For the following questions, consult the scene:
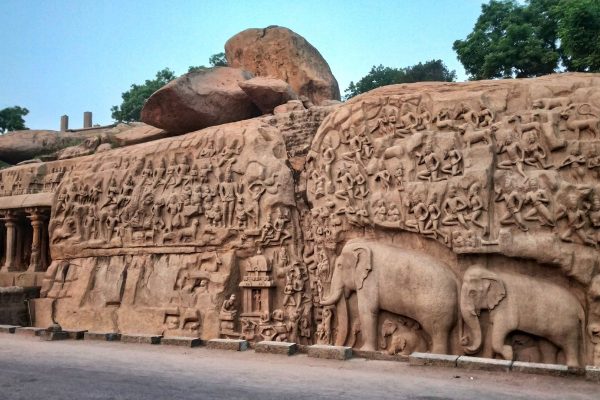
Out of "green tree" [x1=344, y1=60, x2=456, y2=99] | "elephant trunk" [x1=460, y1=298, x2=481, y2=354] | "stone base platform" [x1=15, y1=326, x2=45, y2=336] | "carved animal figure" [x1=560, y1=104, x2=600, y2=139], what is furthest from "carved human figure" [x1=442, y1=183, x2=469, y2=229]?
"green tree" [x1=344, y1=60, x2=456, y2=99]

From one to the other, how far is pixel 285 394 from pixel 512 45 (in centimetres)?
2200

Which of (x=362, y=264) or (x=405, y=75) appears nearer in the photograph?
(x=362, y=264)

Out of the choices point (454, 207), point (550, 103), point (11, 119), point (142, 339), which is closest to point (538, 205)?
point (454, 207)

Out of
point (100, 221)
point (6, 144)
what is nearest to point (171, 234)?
point (100, 221)

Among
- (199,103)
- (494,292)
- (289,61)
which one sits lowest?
(494,292)

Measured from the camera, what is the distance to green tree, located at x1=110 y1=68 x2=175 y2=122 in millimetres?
41375

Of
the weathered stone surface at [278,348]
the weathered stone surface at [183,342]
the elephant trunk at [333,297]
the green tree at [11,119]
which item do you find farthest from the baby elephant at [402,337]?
the green tree at [11,119]

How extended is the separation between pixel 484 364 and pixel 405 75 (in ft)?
98.5

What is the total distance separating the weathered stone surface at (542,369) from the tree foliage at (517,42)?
51.1ft

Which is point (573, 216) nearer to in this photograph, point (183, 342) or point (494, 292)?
point (494, 292)

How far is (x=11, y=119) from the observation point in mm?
39219

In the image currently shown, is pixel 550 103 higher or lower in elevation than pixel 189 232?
higher

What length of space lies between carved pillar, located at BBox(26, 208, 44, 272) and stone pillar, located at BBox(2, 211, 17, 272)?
90 centimetres

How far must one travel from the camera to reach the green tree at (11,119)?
39156 mm
